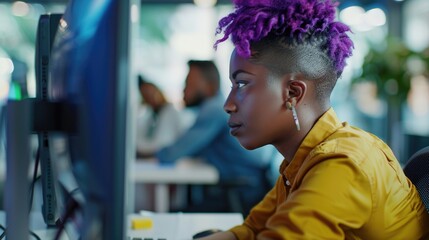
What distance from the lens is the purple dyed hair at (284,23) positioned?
1.01 metres

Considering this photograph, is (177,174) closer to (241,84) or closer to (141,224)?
(141,224)

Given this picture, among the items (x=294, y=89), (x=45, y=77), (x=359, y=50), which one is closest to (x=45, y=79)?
(x=45, y=77)

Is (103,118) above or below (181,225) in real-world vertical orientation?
above

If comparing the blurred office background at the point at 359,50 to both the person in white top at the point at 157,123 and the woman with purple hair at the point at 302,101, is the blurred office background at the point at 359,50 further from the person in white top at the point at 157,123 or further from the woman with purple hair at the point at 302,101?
the woman with purple hair at the point at 302,101

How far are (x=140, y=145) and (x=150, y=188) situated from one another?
0.59 metres

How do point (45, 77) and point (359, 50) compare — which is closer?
point (45, 77)

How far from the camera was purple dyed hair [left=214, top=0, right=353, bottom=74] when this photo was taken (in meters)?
1.01

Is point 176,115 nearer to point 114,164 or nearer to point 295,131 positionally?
point 295,131

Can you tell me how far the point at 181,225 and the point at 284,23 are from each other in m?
0.88

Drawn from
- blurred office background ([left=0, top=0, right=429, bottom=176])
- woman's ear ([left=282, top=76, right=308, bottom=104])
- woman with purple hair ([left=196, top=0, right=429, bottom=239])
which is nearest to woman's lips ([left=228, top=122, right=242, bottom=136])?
woman with purple hair ([left=196, top=0, right=429, bottom=239])

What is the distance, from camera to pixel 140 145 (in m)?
4.68

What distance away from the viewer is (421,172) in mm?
1183

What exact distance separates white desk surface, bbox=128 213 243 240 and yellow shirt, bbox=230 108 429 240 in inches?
22.3

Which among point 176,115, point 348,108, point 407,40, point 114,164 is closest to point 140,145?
point 176,115
